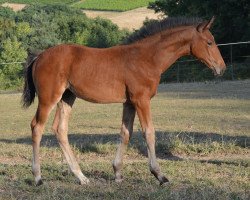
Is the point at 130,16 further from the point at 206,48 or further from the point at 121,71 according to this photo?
the point at 121,71

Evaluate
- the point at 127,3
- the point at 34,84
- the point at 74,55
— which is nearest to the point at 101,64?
the point at 74,55

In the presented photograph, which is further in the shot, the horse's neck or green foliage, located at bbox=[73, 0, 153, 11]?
green foliage, located at bbox=[73, 0, 153, 11]

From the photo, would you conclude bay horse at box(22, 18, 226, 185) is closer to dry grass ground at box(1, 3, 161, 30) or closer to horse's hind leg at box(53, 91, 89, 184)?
horse's hind leg at box(53, 91, 89, 184)

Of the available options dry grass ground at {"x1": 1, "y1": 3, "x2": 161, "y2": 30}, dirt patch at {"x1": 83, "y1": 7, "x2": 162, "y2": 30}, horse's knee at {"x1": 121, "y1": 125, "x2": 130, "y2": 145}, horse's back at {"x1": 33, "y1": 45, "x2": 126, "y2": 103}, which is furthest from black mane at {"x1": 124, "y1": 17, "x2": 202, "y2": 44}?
dirt patch at {"x1": 83, "y1": 7, "x2": 162, "y2": 30}

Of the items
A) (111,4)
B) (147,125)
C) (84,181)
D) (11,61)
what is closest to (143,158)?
(147,125)

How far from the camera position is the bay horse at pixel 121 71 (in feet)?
30.1

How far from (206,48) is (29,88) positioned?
2668mm

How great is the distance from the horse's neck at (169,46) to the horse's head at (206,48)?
106mm

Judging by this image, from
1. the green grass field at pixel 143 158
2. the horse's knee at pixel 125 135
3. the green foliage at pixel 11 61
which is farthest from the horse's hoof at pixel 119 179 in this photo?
the green foliage at pixel 11 61

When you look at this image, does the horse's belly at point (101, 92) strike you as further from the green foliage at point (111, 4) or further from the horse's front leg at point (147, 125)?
the green foliage at point (111, 4)

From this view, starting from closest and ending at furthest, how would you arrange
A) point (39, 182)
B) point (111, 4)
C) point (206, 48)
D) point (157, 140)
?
point (39, 182) < point (206, 48) < point (157, 140) < point (111, 4)

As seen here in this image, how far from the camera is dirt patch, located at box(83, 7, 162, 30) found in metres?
70.6

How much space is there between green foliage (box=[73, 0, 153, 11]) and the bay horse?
7442cm

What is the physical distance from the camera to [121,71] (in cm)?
929
